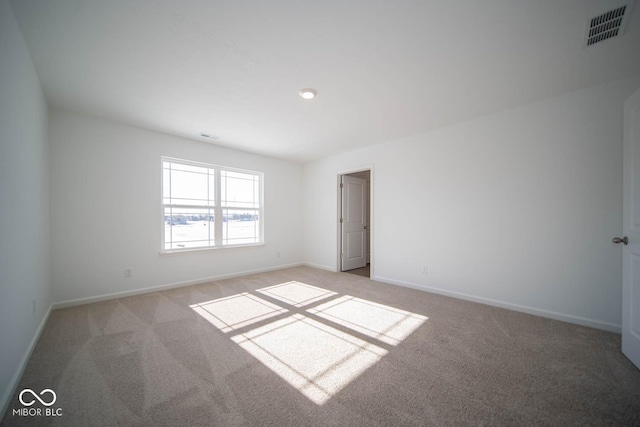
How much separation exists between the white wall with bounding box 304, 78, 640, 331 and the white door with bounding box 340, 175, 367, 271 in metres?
1.04

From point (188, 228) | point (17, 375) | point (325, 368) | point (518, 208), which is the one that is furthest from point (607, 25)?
point (188, 228)

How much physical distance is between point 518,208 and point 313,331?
2.91m

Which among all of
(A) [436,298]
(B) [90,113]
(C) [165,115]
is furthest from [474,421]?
(B) [90,113]

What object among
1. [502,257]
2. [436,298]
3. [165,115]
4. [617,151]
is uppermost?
[165,115]

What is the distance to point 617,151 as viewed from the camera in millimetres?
2498

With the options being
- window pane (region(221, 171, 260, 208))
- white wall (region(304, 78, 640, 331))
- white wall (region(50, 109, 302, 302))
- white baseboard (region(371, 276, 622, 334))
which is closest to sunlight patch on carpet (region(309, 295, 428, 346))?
white baseboard (region(371, 276, 622, 334))

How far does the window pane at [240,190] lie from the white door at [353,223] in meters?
1.89

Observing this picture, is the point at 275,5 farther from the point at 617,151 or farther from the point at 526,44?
the point at 617,151

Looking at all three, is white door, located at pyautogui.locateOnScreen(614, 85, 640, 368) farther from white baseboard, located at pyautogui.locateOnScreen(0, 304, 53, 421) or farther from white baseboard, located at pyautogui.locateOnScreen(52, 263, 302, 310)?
white baseboard, located at pyautogui.locateOnScreen(52, 263, 302, 310)

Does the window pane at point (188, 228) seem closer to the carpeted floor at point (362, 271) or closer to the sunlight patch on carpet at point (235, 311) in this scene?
the sunlight patch on carpet at point (235, 311)

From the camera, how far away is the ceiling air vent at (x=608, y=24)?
170 centimetres

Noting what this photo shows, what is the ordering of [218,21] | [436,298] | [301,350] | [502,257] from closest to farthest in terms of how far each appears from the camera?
[218,21] < [301,350] < [502,257] < [436,298]

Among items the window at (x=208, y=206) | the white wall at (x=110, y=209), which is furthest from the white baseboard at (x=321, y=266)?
the white wall at (x=110, y=209)

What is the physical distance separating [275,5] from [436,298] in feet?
12.5
